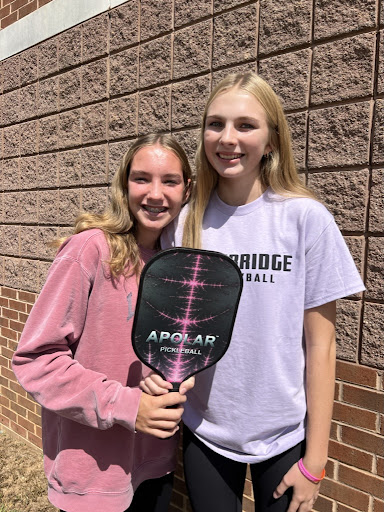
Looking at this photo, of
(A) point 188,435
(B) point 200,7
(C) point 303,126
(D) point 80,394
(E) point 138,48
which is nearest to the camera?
(D) point 80,394

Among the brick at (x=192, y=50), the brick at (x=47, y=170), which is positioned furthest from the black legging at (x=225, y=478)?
the brick at (x=47, y=170)

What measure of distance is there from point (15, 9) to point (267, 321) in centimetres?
387

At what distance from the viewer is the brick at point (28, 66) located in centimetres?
381

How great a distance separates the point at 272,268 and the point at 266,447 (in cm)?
63

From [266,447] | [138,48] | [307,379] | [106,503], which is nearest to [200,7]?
[138,48]

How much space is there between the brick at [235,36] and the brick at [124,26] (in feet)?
2.38

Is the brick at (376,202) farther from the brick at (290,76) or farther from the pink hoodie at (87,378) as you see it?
the pink hoodie at (87,378)

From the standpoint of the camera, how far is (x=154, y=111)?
2852mm

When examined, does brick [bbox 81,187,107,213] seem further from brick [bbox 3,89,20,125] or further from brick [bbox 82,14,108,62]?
brick [bbox 3,89,20,125]

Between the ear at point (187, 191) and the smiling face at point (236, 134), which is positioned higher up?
the smiling face at point (236, 134)

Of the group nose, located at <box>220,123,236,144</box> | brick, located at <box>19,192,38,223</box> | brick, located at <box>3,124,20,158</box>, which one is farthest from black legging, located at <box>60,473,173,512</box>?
brick, located at <box>3,124,20,158</box>

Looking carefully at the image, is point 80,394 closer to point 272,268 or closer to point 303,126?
point 272,268

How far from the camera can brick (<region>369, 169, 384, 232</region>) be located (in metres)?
1.94

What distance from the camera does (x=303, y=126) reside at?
85.6 inches
